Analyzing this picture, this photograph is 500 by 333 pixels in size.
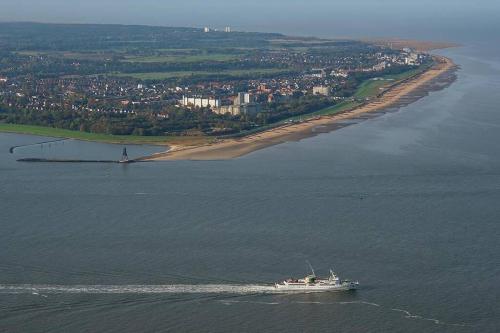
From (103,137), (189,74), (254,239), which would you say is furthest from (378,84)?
(254,239)

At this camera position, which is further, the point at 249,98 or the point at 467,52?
the point at 467,52

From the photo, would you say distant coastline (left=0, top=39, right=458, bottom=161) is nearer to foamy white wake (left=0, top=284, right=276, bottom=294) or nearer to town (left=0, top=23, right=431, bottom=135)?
town (left=0, top=23, right=431, bottom=135)

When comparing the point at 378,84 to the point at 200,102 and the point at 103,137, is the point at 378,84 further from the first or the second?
the point at 103,137

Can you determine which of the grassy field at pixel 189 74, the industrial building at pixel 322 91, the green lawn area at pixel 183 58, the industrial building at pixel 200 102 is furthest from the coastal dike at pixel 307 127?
the green lawn area at pixel 183 58

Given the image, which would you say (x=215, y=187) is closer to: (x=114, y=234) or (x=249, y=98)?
(x=114, y=234)

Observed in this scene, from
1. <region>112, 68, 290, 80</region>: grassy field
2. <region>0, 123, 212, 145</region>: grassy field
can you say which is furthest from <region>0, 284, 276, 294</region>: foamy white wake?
<region>112, 68, 290, 80</region>: grassy field

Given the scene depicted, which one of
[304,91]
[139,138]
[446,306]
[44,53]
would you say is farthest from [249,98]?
[44,53]
